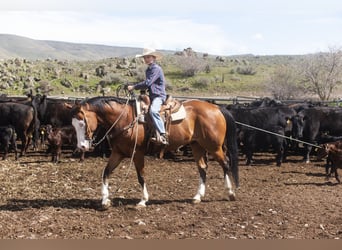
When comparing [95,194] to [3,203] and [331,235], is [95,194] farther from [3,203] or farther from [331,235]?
[331,235]

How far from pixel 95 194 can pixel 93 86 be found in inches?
1513

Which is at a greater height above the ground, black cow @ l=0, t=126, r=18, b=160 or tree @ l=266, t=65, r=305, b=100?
tree @ l=266, t=65, r=305, b=100

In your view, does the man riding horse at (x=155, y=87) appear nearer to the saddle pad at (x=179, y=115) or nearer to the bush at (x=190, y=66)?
the saddle pad at (x=179, y=115)

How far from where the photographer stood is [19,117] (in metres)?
14.2

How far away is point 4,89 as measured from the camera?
41156mm

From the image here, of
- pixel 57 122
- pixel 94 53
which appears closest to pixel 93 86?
pixel 57 122

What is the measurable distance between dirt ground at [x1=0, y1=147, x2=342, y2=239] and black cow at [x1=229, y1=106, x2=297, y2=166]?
113 centimetres

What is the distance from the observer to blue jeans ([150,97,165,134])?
24.2 feet

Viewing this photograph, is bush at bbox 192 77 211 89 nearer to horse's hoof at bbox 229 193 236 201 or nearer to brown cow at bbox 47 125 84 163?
brown cow at bbox 47 125 84 163

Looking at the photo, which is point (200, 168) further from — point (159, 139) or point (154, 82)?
point (154, 82)

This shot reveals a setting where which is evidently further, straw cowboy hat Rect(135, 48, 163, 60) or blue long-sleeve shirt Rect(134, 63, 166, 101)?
straw cowboy hat Rect(135, 48, 163, 60)

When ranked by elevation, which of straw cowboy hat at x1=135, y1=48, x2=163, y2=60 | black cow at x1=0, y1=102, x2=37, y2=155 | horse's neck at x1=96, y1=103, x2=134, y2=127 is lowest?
black cow at x1=0, y1=102, x2=37, y2=155

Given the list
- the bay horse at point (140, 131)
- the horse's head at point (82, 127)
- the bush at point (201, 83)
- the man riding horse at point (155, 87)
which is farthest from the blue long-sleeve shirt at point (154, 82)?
the bush at point (201, 83)

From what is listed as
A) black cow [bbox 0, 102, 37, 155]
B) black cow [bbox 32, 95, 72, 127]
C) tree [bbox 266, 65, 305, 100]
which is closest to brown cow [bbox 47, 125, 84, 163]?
black cow [bbox 0, 102, 37, 155]
